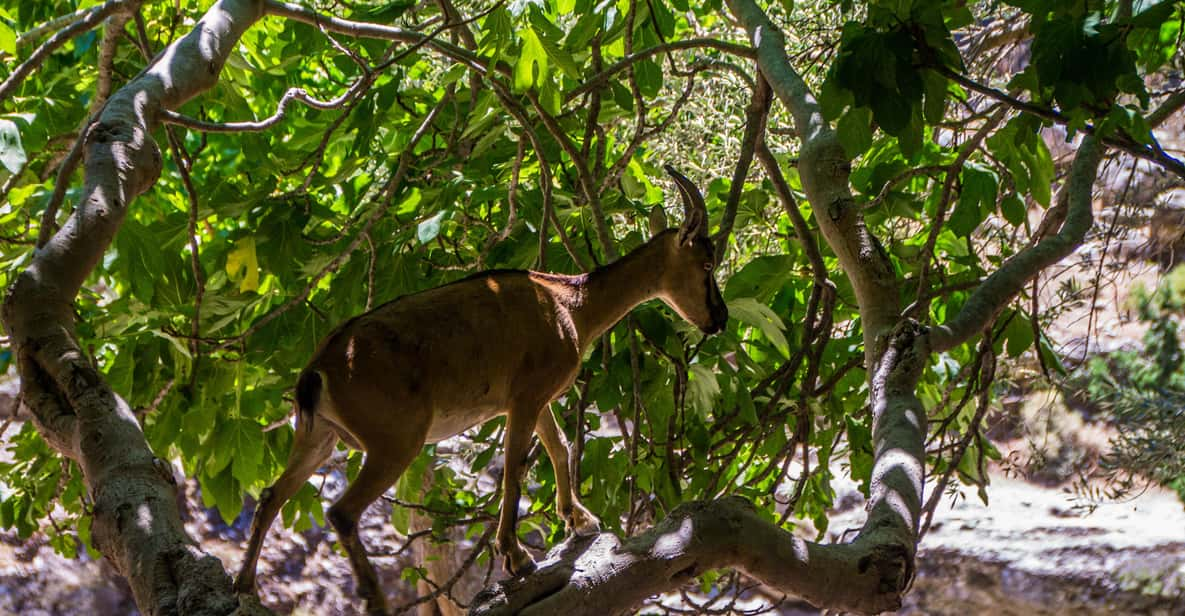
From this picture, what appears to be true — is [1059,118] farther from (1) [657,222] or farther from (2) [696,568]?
(2) [696,568]

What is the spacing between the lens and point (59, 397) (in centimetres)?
220

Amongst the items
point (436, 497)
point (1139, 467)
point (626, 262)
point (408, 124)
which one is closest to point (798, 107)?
point (626, 262)

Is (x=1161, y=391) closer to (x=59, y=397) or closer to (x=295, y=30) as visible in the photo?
(x=295, y=30)

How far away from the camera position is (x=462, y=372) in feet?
8.55

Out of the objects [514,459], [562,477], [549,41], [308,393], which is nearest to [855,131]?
[549,41]

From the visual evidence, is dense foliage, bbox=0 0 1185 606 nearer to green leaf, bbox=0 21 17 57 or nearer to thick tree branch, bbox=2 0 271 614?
green leaf, bbox=0 21 17 57

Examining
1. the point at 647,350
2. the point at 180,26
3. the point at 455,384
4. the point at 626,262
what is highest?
the point at 180,26

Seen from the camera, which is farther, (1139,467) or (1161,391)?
(1161,391)

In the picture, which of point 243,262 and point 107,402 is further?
point 243,262

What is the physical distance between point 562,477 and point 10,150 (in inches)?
68.4

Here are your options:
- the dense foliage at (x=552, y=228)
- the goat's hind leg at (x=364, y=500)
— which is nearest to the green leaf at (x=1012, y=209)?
the dense foliage at (x=552, y=228)

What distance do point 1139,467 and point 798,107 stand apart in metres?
6.58

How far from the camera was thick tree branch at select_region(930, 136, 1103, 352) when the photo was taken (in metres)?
3.11

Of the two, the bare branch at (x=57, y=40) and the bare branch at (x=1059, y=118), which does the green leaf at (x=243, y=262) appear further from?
the bare branch at (x=1059, y=118)
